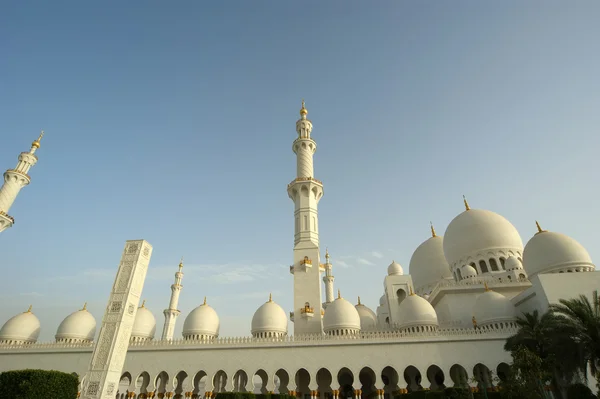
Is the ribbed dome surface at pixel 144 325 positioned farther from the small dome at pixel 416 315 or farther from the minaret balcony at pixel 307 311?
the small dome at pixel 416 315

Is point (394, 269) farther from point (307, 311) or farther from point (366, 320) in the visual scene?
point (307, 311)

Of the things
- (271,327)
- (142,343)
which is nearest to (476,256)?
(271,327)

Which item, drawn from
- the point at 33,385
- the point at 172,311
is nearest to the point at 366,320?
the point at 172,311

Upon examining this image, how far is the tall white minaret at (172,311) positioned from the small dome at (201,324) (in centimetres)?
1058

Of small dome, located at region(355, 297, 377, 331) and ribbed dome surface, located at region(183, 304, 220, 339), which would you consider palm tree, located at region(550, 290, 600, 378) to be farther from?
ribbed dome surface, located at region(183, 304, 220, 339)

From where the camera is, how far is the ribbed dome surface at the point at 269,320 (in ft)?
82.3

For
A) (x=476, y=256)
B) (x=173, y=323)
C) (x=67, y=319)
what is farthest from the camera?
(x=173, y=323)

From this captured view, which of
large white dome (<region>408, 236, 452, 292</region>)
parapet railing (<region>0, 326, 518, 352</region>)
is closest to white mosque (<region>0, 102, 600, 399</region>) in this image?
parapet railing (<region>0, 326, 518, 352</region>)

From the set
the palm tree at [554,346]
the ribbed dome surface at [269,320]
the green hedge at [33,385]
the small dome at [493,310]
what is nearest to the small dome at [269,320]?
the ribbed dome surface at [269,320]

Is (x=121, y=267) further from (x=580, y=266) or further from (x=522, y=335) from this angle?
(x=580, y=266)

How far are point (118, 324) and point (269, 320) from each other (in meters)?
11.2

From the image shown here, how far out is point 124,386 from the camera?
3828cm

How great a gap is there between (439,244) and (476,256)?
6289 mm

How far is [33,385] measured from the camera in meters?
15.0
